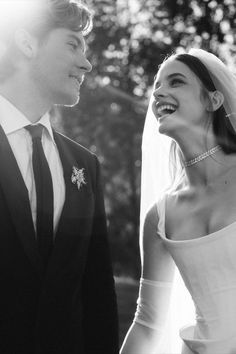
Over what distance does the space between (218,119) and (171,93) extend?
0.37 metres

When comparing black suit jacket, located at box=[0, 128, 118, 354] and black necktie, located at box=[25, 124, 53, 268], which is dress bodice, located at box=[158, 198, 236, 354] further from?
black necktie, located at box=[25, 124, 53, 268]

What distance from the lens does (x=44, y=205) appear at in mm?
3045

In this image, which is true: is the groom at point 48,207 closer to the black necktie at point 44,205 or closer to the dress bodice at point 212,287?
the black necktie at point 44,205

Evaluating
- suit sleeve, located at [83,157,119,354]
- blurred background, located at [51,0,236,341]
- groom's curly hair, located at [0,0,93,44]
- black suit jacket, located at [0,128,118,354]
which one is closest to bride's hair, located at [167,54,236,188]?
groom's curly hair, located at [0,0,93,44]

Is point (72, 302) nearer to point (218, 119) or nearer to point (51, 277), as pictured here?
point (51, 277)

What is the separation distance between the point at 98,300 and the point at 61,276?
371mm

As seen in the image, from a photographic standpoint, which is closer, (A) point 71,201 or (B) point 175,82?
(A) point 71,201

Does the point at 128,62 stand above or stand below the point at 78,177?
above

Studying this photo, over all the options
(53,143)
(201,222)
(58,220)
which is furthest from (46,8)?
(201,222)

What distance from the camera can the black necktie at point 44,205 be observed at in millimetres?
3047

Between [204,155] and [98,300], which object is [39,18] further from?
[98,300]

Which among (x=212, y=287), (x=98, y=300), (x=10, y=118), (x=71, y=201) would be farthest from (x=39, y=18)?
(x=212, y=287)

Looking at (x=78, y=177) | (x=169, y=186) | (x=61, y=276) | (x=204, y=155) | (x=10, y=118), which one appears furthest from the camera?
(x=169, y=186)

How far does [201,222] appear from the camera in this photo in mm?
3516
